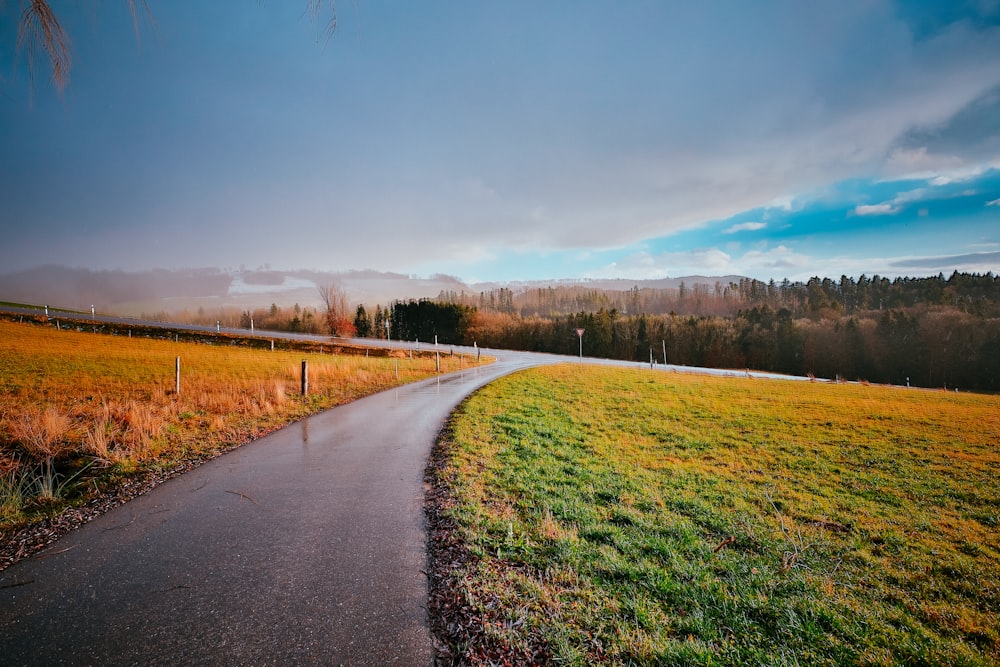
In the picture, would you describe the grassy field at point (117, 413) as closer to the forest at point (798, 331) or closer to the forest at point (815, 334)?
the forest at point (798, 331)

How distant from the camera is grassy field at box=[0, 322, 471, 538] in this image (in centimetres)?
596

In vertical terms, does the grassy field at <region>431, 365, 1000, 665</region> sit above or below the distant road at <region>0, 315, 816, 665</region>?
below

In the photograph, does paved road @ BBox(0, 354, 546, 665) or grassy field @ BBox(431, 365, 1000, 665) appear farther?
grassy field @ BBox(431, 365, 1000, 665)

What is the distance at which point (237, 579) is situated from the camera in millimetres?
3598

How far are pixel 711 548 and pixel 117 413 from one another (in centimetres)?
1299

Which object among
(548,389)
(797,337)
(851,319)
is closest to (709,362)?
(797,337)

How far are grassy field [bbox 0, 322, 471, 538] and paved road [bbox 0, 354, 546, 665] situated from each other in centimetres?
133

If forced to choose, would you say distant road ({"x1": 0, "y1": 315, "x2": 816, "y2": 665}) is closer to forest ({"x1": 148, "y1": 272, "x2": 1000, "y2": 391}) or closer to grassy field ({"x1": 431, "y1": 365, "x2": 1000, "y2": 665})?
grassy field ({"x1": 431, "y1": 365, "x2": 1000, "y2": 665})

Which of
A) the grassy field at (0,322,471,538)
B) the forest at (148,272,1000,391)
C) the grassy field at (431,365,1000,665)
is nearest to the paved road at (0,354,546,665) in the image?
the grassy field at (431,365,1000,665)

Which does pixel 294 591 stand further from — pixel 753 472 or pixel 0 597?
pixel 753 472

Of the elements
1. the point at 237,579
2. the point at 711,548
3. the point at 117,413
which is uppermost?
the point at 117,413

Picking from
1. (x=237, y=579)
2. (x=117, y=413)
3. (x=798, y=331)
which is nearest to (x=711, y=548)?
(x=237, y=579)

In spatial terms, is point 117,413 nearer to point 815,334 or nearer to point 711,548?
point 711,548

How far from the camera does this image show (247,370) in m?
18.8
